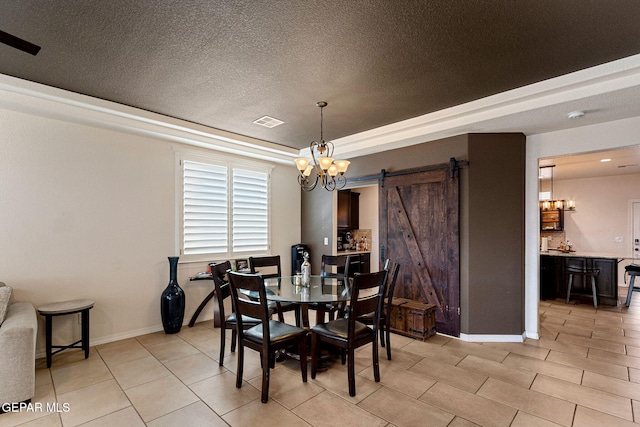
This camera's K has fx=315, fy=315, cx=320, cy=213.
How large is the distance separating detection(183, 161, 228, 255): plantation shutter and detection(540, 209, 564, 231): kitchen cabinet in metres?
7.98

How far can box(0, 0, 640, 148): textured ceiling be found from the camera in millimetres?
2029

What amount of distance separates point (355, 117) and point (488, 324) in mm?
3092

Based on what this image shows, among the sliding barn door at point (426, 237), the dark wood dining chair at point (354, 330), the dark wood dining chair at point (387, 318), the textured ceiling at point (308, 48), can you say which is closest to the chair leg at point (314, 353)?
the dark wood dining chair at point (354, 330)

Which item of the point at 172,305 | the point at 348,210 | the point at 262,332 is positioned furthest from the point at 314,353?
the point at 348,210

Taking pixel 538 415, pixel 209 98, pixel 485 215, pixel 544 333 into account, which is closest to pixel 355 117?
pixel 209 98

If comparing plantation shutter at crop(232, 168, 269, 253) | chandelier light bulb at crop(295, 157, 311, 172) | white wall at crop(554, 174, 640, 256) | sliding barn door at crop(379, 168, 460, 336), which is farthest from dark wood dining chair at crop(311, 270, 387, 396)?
white wall at crop(554, 174, 640, 256)

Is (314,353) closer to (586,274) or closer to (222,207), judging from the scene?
(222,207)

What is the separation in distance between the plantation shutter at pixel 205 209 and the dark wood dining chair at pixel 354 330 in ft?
8.56

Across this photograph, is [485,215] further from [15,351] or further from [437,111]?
[15,351]

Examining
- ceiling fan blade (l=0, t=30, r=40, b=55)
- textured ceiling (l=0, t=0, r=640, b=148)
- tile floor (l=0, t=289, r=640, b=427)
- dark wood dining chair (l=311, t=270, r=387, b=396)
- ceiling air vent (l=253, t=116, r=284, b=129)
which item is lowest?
tile floor (l=0, t=289, r=640, b=427)

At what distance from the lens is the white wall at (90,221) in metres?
3.36

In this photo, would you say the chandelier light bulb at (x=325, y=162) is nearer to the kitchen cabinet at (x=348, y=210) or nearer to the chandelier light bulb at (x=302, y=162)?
the chandelier light bulb at (x=302, y=162)

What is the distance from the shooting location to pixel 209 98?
3.41 metres

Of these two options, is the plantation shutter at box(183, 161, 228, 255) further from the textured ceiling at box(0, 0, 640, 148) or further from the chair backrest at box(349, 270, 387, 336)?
the chair backrest at box(349, 270, 387, 336)
